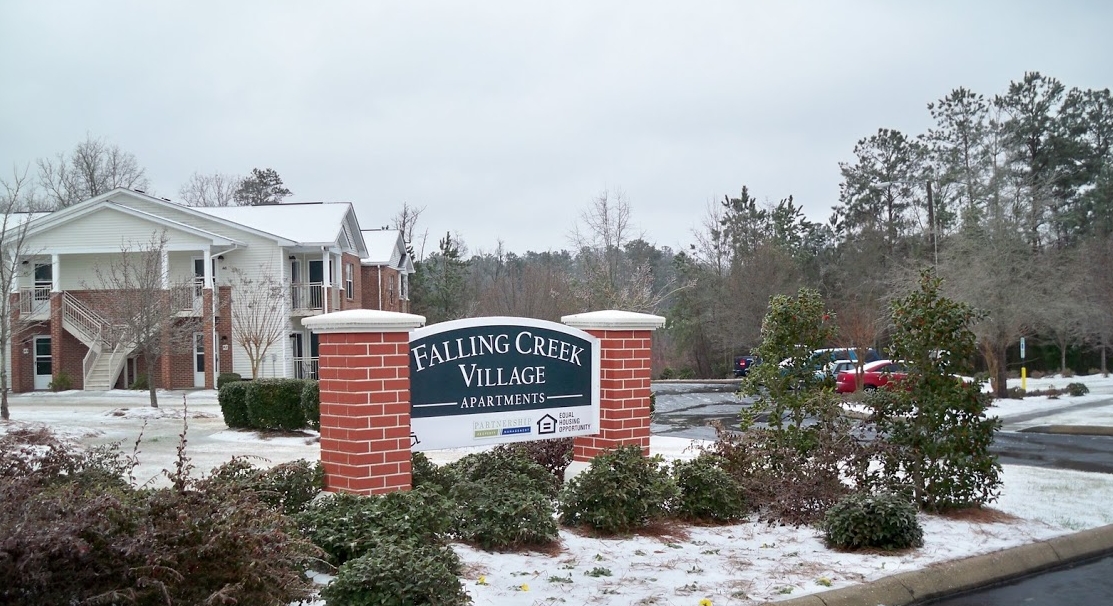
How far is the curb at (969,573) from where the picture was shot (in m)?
6.23

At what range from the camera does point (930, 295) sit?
9.21 meters

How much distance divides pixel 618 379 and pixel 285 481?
3434mm

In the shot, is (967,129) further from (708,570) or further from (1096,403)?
(708,570)

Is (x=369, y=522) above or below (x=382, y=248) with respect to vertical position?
below

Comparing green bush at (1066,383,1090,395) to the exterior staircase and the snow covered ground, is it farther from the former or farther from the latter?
the exterior staircase

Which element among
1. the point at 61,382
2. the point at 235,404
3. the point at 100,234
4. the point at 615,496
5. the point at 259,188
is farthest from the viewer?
the point at 259,188

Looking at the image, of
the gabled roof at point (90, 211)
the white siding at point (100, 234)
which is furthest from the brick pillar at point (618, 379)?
the white siding at point (100, 234)

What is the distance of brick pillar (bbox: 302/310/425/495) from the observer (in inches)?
275

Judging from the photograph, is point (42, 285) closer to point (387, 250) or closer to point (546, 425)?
point (387, 250)

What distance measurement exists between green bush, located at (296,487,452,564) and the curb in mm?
2341

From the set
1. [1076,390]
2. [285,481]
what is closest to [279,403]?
[285,481]

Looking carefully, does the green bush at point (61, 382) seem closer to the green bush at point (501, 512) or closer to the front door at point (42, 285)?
the front door at point (42, 285)

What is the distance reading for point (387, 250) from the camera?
46.5 metres

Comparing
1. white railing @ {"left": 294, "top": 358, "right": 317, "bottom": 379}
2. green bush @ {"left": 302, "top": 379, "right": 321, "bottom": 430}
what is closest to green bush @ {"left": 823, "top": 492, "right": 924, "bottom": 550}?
green bush @ {"left": 302, "top": 379, "right": 321, "bottom": 430}
